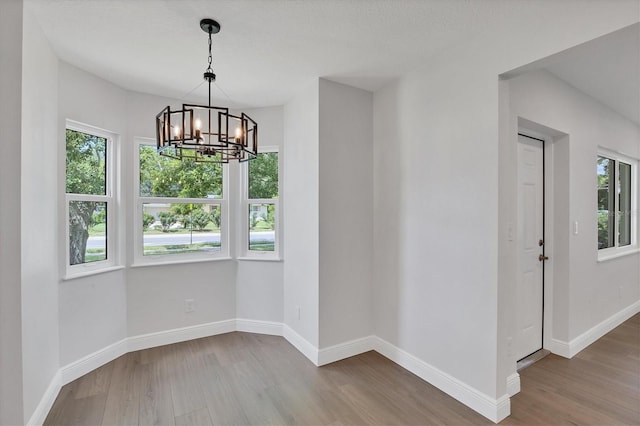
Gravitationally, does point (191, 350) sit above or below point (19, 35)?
below

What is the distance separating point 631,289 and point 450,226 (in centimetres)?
346

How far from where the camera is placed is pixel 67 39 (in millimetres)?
2244

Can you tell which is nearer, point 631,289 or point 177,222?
point 177,222

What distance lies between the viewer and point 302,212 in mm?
3197

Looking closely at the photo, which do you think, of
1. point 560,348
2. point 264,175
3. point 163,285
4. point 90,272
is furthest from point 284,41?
point 560,348

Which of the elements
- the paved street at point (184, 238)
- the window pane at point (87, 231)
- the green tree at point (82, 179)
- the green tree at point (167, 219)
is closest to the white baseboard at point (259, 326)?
the paved street at point (184, 238)

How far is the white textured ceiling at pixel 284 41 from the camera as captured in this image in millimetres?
1888

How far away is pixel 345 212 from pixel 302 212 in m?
0.46

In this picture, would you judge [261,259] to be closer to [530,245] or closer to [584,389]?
[530,245]

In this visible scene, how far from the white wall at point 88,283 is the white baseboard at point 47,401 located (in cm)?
17

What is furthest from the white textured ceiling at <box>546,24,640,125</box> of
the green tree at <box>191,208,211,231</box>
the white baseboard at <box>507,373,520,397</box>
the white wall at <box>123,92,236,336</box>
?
the white wall at <box>123,92,236,336</box>

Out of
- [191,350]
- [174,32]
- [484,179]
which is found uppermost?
[174,32]

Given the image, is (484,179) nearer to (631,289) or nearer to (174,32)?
(174,32)

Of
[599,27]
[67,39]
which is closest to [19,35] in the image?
[67,39]
